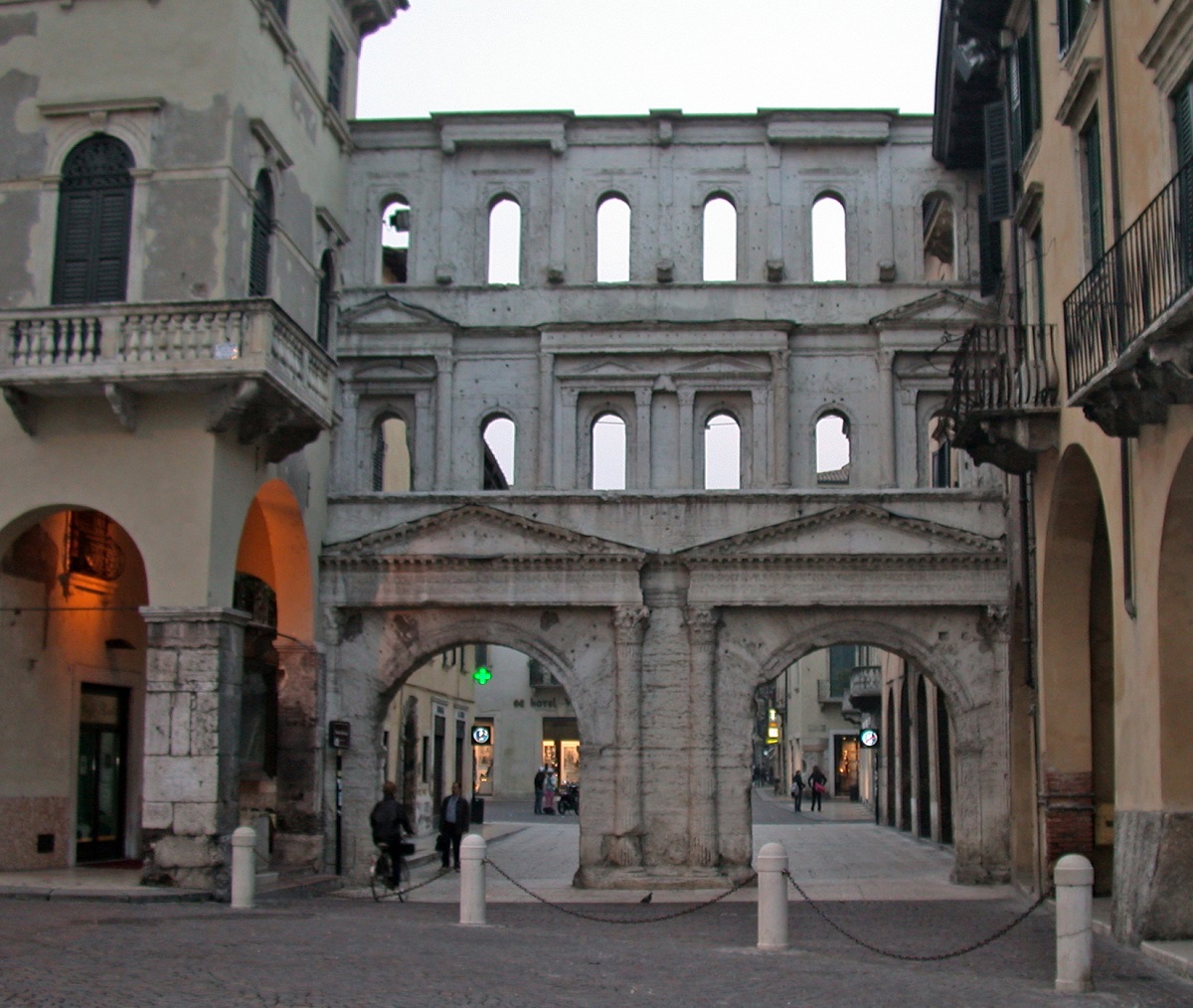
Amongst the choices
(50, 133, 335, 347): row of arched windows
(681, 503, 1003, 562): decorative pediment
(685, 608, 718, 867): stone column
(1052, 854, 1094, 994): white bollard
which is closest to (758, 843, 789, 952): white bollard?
(1052, 854, 1094, 994): white bollard

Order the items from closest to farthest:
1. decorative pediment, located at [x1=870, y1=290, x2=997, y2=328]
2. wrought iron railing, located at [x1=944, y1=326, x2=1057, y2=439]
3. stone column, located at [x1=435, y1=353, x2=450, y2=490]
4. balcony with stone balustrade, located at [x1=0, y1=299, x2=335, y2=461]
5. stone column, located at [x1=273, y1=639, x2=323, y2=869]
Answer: wrought iron railing, located at [x1=944, y1=326, x2=1057, y2=439] → balcony with stone balustrade, located at [x1=0, y1=299, x2=335, y2=461] → stone column, located at [x1=273, y1=639, x2=323, y2=869] → decorative pediment, located at [x1=870, y1=290, x2=997, y2=328] → stone column, located at [x1=435, y1=353, x2=450, y2=490]

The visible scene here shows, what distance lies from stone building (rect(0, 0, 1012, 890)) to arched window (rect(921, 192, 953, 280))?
0.78 ft

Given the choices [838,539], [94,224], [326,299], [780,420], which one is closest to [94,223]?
[94,224]

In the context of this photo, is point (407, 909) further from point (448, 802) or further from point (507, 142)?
point (507, 142)

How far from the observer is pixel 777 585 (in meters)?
23.6

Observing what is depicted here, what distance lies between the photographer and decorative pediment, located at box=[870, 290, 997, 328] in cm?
2481

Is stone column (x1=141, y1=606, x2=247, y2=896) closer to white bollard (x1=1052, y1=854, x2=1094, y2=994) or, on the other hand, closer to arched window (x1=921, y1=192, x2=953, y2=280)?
white bollard (x1=1052, y1=854, x2=1094, y2=994)

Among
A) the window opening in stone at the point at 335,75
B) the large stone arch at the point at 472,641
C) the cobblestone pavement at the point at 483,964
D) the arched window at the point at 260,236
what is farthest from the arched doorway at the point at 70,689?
the window opening in stone at the point at 335,75

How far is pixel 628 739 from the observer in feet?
76.9

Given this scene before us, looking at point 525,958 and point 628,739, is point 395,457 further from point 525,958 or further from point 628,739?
point 525,958

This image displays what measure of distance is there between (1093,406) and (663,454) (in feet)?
35.9

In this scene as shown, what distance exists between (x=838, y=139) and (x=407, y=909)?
14379mm

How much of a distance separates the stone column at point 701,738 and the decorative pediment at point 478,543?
1489 millimetres

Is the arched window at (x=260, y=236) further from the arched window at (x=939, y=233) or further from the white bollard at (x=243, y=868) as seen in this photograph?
the arched window at (x=939, y=233)
